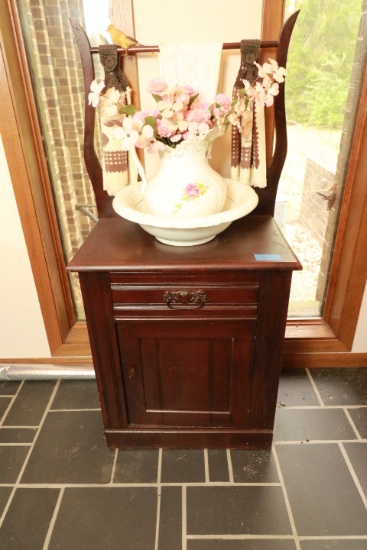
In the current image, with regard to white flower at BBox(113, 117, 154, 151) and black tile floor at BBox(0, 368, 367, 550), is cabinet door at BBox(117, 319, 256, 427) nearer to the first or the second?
black tile floor at BBox(0, 368, 367, 550)

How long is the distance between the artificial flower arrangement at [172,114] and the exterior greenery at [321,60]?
0.37 m

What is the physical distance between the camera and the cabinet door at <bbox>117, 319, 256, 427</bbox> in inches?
51.9

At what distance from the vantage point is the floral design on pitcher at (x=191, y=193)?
1.19m

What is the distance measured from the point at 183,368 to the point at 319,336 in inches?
33.2

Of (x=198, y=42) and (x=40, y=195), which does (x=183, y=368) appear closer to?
(x=40, y=195)

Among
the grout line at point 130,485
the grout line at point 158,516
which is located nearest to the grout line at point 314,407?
the grout line at point 130,485

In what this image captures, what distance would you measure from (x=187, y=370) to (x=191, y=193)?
24.9 inches

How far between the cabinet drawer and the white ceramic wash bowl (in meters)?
0.15

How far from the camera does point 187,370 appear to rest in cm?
140

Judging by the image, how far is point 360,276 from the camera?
5.65 ft

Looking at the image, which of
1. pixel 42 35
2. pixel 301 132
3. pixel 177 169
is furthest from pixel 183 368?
pixel 42 35

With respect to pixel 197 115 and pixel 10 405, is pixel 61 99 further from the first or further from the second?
pixel 10 405

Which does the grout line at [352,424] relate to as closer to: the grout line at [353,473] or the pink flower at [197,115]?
the grout line at [353,473]

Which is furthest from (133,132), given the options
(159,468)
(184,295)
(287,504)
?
(287,504)
